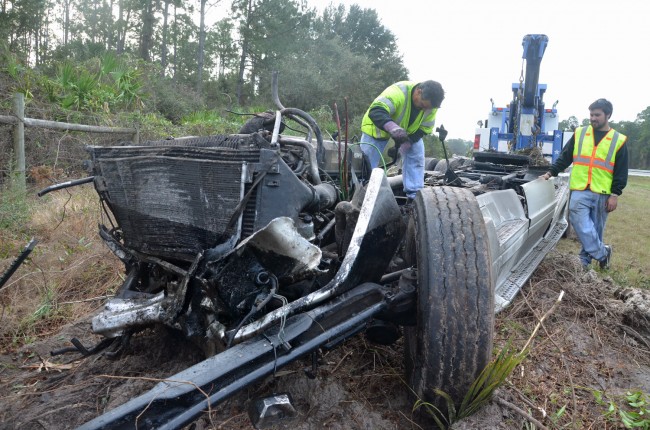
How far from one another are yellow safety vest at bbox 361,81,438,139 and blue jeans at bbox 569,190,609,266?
1773 mm

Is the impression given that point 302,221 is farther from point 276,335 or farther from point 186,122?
point 186,122

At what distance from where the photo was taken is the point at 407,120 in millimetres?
4500

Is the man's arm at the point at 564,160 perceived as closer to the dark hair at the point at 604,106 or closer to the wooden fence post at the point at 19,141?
the dark hair at the point at 604,106

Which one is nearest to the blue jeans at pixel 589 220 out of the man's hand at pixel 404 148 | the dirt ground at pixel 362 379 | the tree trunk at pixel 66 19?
the dirt ground at pixel 362 379

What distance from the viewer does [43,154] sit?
676 cm

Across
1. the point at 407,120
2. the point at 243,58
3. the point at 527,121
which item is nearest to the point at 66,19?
the point at 243,58

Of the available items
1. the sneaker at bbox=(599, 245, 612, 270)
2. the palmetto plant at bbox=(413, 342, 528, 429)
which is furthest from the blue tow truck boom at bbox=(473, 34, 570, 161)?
the palmetto plant at bbox=(413, 342, 528, 429)

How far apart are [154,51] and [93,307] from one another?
2309cm

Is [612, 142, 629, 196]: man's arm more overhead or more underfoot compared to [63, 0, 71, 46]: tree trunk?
more underfoot

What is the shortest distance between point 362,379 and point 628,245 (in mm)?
5903

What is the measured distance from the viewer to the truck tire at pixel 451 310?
2035mm

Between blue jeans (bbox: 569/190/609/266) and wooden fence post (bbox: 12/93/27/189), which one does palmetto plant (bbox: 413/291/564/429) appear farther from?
wooden fence post (bbox: 12/93/27/189)

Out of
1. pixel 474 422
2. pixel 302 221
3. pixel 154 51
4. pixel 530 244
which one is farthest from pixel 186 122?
pixel 154 51

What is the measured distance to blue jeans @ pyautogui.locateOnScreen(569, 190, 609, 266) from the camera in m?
4.85
